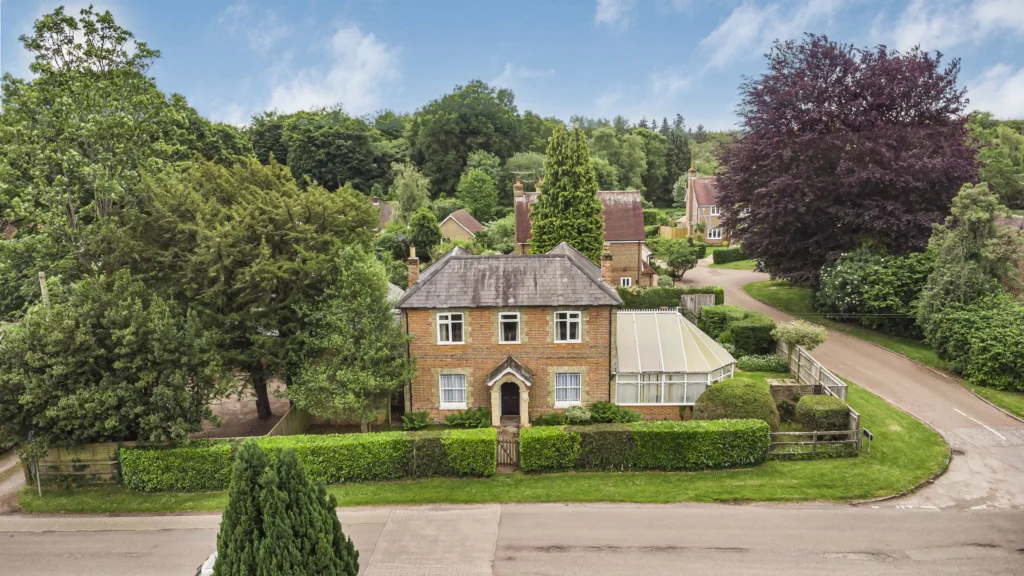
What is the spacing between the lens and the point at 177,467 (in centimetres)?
2011

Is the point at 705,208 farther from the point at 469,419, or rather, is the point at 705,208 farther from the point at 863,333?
the point at 469,419

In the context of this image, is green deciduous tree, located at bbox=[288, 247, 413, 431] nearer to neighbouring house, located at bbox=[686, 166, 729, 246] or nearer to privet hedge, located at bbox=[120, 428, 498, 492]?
privet hedge, located at bbox=[120, 428, 498, 492]

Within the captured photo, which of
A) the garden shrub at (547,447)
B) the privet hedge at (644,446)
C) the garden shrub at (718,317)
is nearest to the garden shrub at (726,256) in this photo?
the garden shrub at (718,317)

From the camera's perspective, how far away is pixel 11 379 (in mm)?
18500

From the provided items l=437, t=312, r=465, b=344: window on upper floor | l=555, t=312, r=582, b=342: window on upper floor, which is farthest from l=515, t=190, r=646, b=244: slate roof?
l=437, t=312, r=465, b=344: window on upper floor

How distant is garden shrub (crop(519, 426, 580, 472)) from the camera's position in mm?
20703

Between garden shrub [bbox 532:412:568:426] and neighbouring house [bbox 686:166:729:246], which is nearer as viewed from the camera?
garden shrub [bbox 532:412:568:426]

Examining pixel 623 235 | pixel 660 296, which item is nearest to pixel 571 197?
pixel 623 235

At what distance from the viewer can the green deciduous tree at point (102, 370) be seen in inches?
747

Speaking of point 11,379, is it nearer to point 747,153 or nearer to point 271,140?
point 747,153

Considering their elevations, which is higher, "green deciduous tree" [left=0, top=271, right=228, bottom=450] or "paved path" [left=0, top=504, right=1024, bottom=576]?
"green deciduous tree" [left=0, top=271, right=228, bottom=450]

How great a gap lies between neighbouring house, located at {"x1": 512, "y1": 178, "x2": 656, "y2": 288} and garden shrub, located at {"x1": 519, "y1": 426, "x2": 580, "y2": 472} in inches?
1130

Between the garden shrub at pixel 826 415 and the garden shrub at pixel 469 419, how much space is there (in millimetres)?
12029

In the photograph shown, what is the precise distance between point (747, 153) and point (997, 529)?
28460mm
